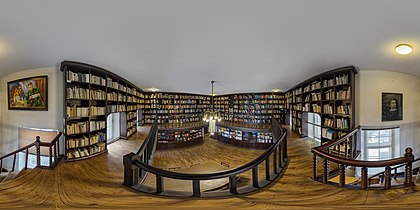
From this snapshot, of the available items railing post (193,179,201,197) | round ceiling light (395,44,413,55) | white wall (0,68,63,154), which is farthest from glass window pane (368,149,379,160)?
white wall (0,68,63,154)

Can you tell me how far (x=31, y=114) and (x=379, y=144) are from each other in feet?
26.7

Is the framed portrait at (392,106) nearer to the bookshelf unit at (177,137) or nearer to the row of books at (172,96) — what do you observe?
the bookshelf unit at (177,137)

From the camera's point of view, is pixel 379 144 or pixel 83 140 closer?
pixel 83 140

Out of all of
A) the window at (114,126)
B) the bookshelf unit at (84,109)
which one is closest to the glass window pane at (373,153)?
the bookshelf unit at (84,109)

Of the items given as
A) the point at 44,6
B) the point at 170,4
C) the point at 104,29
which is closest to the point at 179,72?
the point at 104,29

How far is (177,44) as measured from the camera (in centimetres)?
374

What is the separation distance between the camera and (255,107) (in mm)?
10000

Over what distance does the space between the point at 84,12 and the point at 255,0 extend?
2.28 m

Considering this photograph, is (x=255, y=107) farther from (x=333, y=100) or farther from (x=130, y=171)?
(x=130, y=171)

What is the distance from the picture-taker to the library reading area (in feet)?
7.48

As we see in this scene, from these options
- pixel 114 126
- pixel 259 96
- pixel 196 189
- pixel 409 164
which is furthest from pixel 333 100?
pixel 114 126

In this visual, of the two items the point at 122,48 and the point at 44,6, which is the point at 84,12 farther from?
the point at 122,48

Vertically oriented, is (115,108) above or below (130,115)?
above

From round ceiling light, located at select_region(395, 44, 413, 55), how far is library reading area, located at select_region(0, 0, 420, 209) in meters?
0.03
